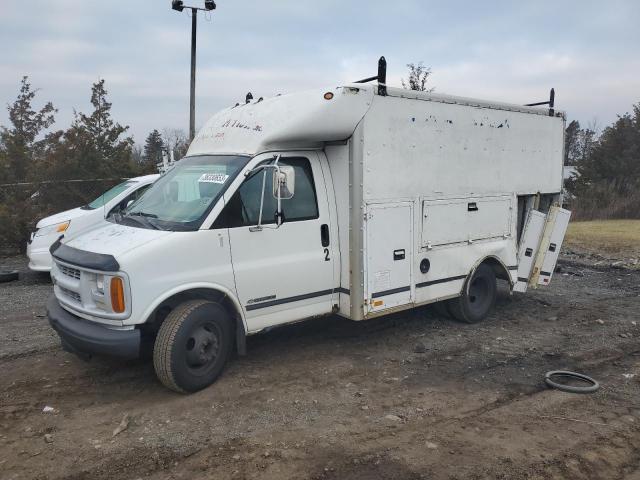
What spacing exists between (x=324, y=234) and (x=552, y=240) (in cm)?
391

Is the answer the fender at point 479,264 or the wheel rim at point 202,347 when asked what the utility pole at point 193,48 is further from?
the wheel rim at point 202,347

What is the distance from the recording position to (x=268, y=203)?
529 cm

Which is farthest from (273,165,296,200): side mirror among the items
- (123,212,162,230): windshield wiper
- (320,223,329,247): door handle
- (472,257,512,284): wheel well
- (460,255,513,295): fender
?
(472,257,512,284): wheel well

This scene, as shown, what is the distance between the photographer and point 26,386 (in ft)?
16.8

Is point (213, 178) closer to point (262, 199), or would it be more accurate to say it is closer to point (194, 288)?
point (262, 199)

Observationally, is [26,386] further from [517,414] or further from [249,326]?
[517,414]

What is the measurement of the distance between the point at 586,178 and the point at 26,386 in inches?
1258

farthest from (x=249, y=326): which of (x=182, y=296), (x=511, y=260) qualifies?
(x=511, y=260)

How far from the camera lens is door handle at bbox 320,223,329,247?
5672 mm

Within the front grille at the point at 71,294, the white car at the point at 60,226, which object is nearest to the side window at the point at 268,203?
the front grille at the point at 71,294

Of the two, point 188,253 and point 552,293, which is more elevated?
point 188,253

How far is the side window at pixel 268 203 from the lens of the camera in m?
5.07

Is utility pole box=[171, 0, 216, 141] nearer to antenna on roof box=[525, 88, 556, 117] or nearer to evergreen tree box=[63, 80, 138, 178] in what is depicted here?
evergreen tree box=[63, 80, 138, 178]

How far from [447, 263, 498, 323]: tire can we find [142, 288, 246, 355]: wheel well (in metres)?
3.16
